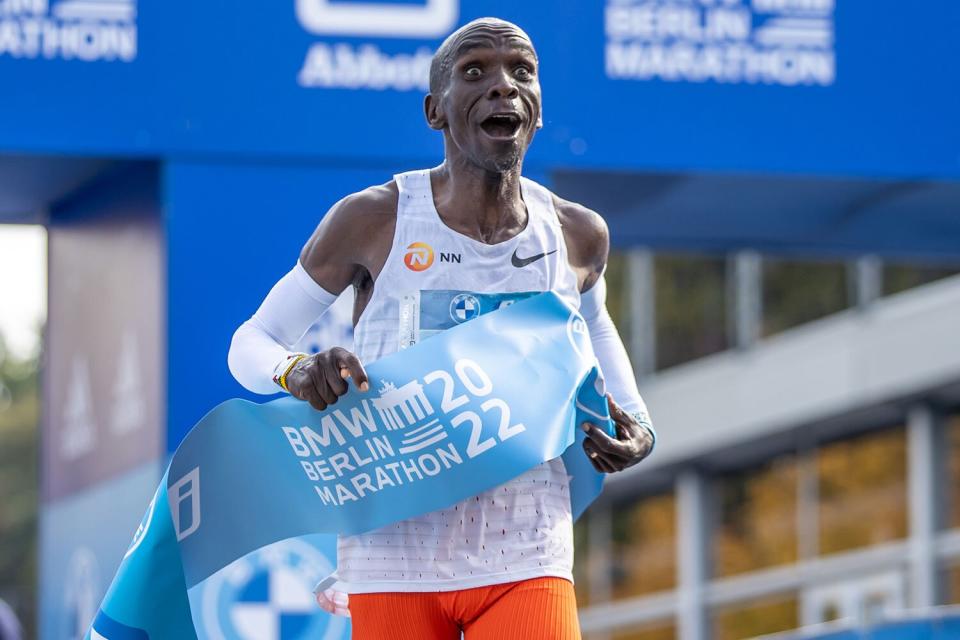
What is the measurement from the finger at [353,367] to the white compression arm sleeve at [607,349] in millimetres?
599

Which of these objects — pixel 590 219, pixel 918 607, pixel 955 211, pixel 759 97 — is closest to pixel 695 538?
pixel 918 607

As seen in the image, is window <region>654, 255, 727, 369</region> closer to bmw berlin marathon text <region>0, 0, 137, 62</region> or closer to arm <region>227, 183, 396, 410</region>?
bmw berlin marathon text <region>0, 0, 137, 62</region>

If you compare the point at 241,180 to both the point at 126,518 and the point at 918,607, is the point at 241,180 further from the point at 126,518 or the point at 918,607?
the point at 918,607

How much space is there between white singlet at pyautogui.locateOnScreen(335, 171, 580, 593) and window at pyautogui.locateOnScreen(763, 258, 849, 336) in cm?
1076

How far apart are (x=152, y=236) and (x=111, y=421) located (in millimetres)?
771

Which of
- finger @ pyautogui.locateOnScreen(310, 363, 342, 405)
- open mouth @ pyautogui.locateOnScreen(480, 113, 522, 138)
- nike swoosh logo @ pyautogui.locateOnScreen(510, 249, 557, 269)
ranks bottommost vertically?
finger @ pyautogui.locateOnScreen(310, 363, 342, 405)

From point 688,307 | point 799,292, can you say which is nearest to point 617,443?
point 799,292

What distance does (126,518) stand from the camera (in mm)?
6496

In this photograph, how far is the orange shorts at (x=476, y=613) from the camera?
337cm

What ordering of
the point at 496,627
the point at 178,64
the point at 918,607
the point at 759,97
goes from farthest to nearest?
1. the point at 918,607
2. the point at 759,97
3. the point at 178,64
4. the point at 496,627

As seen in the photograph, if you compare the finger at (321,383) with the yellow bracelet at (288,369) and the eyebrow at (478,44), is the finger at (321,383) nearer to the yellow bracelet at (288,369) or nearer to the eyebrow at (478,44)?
the yellow bracelet at (288,369)

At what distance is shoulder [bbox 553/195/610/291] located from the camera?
3.68 metres

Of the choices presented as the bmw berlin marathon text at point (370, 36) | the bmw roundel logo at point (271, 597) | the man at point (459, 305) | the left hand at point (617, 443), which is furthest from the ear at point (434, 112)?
the bmw berlin marathon text at point (370, 36)

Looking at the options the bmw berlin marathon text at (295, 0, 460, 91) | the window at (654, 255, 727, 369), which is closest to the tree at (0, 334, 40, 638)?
the window at (654, 255, 727, 369)
